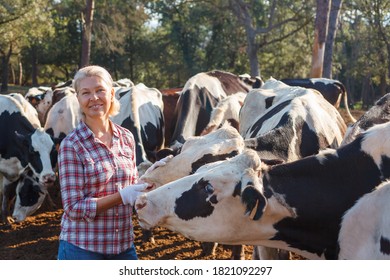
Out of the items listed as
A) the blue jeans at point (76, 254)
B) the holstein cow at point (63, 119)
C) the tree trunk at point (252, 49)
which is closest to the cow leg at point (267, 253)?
the blue jeans at point (76, 254)

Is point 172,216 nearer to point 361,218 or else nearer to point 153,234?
point 361,218

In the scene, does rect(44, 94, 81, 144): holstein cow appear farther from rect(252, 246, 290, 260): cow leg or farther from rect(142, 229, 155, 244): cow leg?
rect(252, 246, 290, 260): cow leg

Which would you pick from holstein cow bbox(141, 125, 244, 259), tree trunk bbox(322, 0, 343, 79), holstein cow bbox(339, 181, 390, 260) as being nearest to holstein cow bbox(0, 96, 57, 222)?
holstein cow bbox(141, 125, 244, 259)

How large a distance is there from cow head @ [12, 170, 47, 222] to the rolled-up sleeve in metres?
4.47

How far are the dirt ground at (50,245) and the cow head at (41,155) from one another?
0.85 m

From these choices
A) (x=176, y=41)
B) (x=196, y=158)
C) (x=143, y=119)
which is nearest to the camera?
(x=196, y=158)

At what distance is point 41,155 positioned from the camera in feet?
20.9

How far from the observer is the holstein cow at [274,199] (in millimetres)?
2686

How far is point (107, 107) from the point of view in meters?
2.89

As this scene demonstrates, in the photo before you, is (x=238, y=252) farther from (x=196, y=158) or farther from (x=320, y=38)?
(x=320, y=38)

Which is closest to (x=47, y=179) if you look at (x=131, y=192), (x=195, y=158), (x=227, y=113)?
(x=227, y=113)

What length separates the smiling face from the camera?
9.24 feet

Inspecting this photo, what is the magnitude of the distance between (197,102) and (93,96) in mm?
5334

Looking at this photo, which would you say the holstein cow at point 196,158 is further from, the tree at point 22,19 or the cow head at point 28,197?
the tree at point 22,19
